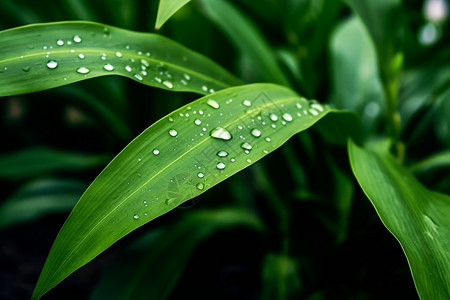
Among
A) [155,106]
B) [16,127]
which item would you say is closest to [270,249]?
[155,106]

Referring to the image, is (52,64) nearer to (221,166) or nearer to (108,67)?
(108,67)

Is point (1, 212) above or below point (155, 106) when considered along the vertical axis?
below

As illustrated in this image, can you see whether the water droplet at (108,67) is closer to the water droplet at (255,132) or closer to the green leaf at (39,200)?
the water droplet at (255,132)

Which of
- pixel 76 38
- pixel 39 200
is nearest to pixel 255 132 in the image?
pixel 76 38

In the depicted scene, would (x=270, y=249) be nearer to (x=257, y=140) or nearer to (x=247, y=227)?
(x=247, y=227)

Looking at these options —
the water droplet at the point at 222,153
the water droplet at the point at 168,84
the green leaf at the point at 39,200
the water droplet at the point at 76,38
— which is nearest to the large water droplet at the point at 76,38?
the water droplet at the point at 76,38

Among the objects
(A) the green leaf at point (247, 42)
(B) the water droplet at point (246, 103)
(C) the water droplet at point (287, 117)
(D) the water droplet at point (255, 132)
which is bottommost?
(D) the water droplet at point (255, 132)
